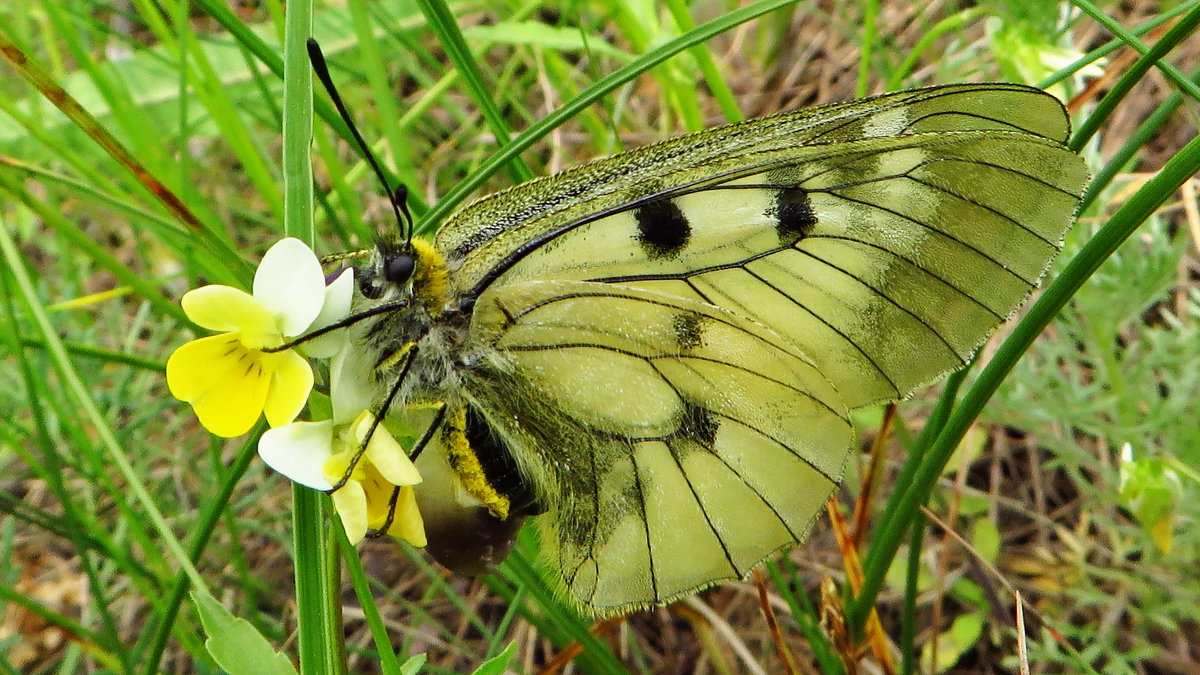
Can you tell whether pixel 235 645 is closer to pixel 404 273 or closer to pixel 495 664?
pixel 495 664

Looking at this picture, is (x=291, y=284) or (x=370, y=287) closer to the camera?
(x=291, y=284)

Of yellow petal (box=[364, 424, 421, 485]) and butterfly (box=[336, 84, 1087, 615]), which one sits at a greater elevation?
butterfly (box=[336, 84, 1087, 615])

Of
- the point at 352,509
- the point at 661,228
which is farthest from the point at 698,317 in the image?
the point at 352,509

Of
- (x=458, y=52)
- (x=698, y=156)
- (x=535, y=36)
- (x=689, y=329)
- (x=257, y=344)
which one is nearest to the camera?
(x=257, y=344)

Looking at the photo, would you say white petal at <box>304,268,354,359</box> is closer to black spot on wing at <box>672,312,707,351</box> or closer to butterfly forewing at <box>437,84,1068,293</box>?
butterfly forewing at <box>437,84,1068,293</box>

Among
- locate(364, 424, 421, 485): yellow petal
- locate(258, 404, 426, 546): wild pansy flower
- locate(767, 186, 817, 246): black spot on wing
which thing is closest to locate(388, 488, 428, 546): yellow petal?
locate(258, 404, 426, 546): wild pansy flower

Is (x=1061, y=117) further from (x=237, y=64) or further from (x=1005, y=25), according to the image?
(x=237, y=64)

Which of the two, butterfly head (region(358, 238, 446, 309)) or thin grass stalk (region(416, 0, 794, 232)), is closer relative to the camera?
butterfly head (region(358, 238, 446, 309))

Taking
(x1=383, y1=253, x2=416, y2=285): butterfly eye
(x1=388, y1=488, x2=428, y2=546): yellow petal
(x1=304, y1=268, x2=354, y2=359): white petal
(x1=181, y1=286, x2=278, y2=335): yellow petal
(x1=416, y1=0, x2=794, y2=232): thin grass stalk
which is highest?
(x1=416, y1=0, x2=794, y2=232): thin grass stalk
